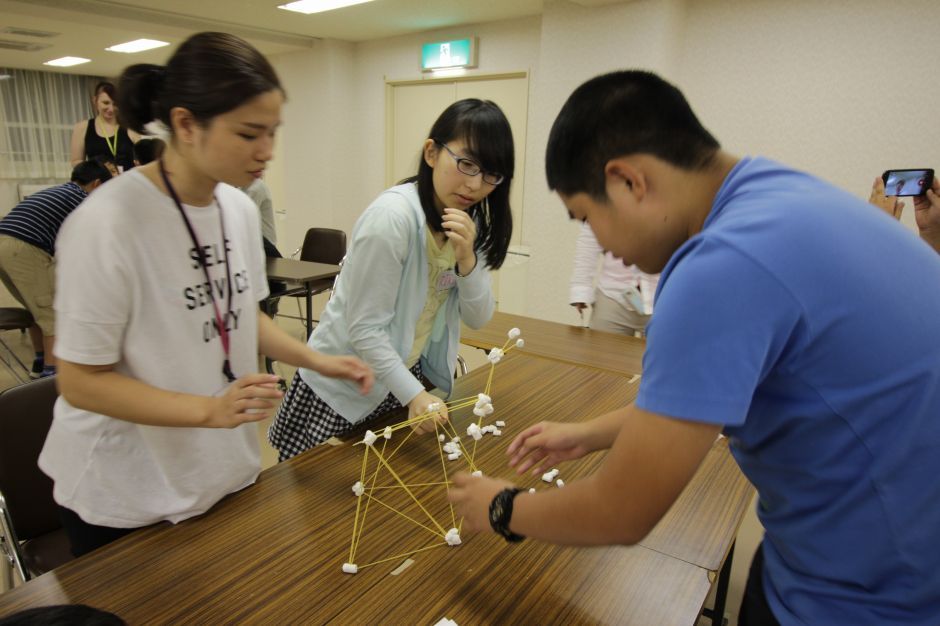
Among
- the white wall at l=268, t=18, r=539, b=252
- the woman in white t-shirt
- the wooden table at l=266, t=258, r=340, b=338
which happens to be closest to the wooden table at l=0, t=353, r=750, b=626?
the woman in white t-shirt

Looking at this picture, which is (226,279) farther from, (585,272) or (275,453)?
(275,453)

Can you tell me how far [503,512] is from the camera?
89 centimetres

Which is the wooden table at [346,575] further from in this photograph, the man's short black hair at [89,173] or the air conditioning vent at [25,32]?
the air conditioning vent at [25,32]

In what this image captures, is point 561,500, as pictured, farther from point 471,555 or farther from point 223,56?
point 223,56

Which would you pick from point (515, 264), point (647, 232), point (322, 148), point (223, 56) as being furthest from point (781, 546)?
point (322, 148)

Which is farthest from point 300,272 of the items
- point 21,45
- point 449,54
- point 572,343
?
point 21,45

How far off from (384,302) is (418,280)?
13 cm

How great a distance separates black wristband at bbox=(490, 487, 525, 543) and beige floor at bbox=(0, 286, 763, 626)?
4.66ft

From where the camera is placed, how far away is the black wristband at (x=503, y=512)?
0.88 meters

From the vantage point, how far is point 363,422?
66.0 inches

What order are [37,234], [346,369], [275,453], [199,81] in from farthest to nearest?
[37,234], [275,453], [346,369], [199,81]

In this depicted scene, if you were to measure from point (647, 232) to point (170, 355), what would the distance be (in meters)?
0.94

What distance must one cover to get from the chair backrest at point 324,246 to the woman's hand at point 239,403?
4.09m

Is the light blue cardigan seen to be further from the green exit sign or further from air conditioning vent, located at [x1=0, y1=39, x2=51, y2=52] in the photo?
air conditioning vent, located at [x1=0, y1=39, x2=51, y2=52]
